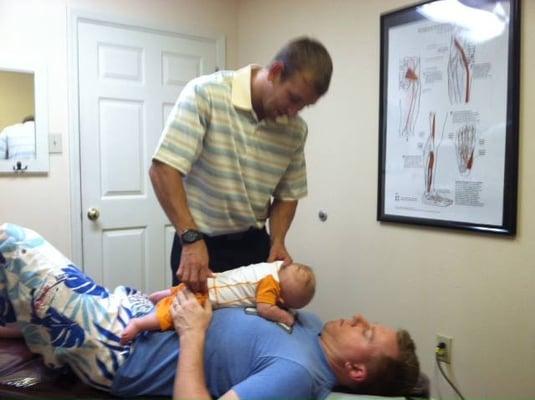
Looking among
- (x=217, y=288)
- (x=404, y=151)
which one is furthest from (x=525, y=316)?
(x=217, y=288)

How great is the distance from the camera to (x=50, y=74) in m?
2.56

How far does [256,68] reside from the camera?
1.46 m

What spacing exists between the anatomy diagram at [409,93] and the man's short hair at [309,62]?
3.03ft

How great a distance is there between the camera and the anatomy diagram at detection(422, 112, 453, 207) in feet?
6.66

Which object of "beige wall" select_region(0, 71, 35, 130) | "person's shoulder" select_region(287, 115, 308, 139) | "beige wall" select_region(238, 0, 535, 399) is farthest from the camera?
"beige wall" select_region(0, 71, 35, 130)

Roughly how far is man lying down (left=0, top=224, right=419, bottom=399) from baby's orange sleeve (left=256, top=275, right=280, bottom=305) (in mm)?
58

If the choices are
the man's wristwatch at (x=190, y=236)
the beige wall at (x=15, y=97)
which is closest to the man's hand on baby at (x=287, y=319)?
the man's wristwatch at (x=190, y=236)

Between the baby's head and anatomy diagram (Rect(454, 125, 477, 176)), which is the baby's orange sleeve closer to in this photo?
the baby's head

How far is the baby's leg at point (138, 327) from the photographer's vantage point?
1.28 meters

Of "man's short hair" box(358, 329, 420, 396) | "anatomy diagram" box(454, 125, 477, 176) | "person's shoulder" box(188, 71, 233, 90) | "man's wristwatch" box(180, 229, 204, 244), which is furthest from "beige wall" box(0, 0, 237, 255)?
"man's short hair" box(358, 329, 420, 396)

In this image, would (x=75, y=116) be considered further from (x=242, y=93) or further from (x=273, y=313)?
(x=273, y=313)

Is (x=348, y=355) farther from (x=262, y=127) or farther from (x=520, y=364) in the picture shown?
(x=520, y=364)

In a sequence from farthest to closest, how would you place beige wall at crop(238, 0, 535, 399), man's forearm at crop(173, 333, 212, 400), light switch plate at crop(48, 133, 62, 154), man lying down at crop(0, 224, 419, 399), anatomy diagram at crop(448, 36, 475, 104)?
light switch plate at crop(48, 133, 62, 154) < anatomy diagram at crop(448, 36, 475, 104) < beige wall at crop(238, 0, 535, 399) < man lying down at crop(0, 224, 419, 399) < man's forearm at crop(173, 333, 212, 400)

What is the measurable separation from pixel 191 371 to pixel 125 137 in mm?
1965
